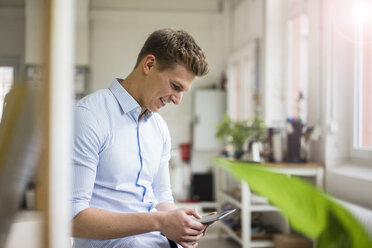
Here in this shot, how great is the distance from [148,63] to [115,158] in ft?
1.16

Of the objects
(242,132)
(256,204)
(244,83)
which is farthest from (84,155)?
(244,83)

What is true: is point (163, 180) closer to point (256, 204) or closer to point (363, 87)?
point (363, 87)

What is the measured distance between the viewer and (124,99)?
1.49 metres

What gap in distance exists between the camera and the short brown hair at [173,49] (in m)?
1.47

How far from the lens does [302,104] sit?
12.9 ft

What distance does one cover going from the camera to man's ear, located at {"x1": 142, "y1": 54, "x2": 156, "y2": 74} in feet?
4.87

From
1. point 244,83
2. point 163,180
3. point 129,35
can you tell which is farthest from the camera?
point 129,35

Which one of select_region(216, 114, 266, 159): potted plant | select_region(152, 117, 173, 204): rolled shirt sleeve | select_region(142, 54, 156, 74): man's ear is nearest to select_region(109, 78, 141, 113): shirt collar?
select_region(142, 54, 156, 74): man's ear

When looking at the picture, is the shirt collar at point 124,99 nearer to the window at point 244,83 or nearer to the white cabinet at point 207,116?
the window at point 244,83

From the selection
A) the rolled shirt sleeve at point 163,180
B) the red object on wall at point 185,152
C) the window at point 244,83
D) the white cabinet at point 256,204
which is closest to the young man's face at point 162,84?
the rolled shirt sleeve at point 163,180

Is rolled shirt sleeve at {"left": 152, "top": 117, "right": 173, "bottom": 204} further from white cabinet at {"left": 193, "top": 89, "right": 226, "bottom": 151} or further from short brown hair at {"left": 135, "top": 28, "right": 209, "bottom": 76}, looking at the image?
white cabinet at {"left": 193, "top": 89, "right": 226, "bottom": 151}

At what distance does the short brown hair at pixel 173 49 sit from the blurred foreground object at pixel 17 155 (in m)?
1.03

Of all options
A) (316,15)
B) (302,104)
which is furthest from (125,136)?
(302,104)

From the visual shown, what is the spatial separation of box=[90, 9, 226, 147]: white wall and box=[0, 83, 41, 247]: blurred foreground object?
Answer: 5.81 metres
